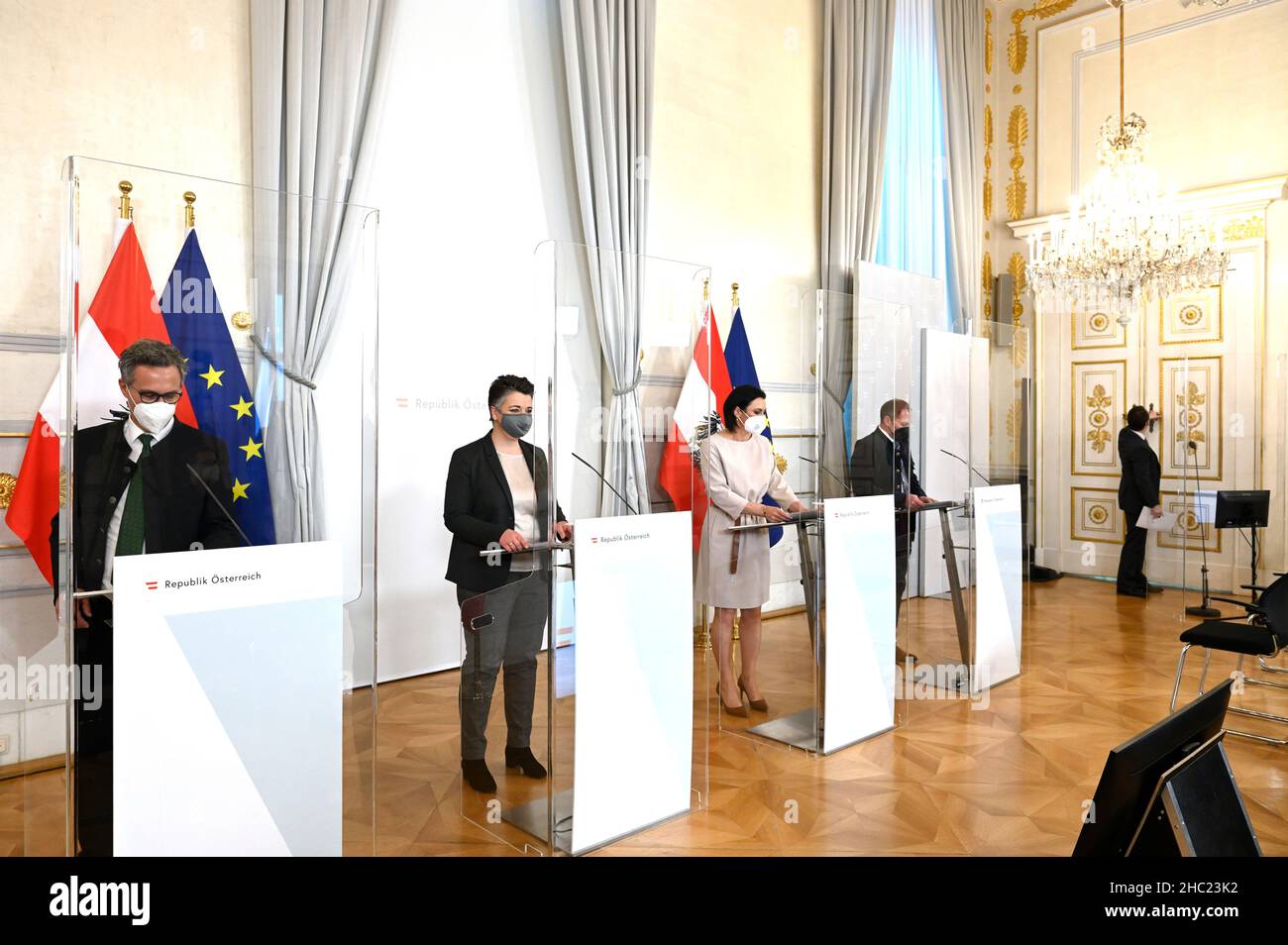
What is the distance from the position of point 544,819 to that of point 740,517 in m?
1.55

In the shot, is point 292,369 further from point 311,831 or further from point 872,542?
point 872,542

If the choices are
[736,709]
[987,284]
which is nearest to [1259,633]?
[736,709]

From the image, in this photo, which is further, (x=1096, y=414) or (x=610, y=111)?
(x=1096, y=414)

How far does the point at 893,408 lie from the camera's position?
4059mm

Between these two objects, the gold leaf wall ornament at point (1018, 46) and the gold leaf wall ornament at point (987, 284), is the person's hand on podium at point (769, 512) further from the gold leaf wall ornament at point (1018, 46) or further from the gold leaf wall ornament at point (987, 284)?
the gold leaf wall ornament at point (1018, 46)

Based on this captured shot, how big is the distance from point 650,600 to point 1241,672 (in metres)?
4.08

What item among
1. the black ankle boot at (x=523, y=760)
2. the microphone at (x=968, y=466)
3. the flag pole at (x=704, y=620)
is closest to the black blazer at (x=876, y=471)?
the microphone at (x=968, y=466)

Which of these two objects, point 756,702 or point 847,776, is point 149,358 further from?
point 756,702

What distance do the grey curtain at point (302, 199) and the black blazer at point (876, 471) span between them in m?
2.56

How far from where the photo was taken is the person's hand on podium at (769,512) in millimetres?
3748

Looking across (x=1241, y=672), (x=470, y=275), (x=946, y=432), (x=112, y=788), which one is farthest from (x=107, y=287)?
(x=1241, y=672)

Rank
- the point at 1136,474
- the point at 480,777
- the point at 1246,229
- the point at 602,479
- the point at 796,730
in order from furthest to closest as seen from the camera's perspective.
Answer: the point at 1136,474, the point at 1246,229, the point at 796,730, the point at 480,777, the point at 602,479

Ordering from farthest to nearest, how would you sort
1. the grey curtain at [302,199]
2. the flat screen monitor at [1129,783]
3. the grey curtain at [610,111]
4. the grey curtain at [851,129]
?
the grey curtain at [851,129], the grey curtain at [610,111], the grey curtain at [302,199], the flat screen monitor at [1129,783]

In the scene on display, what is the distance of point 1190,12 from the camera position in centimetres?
739
